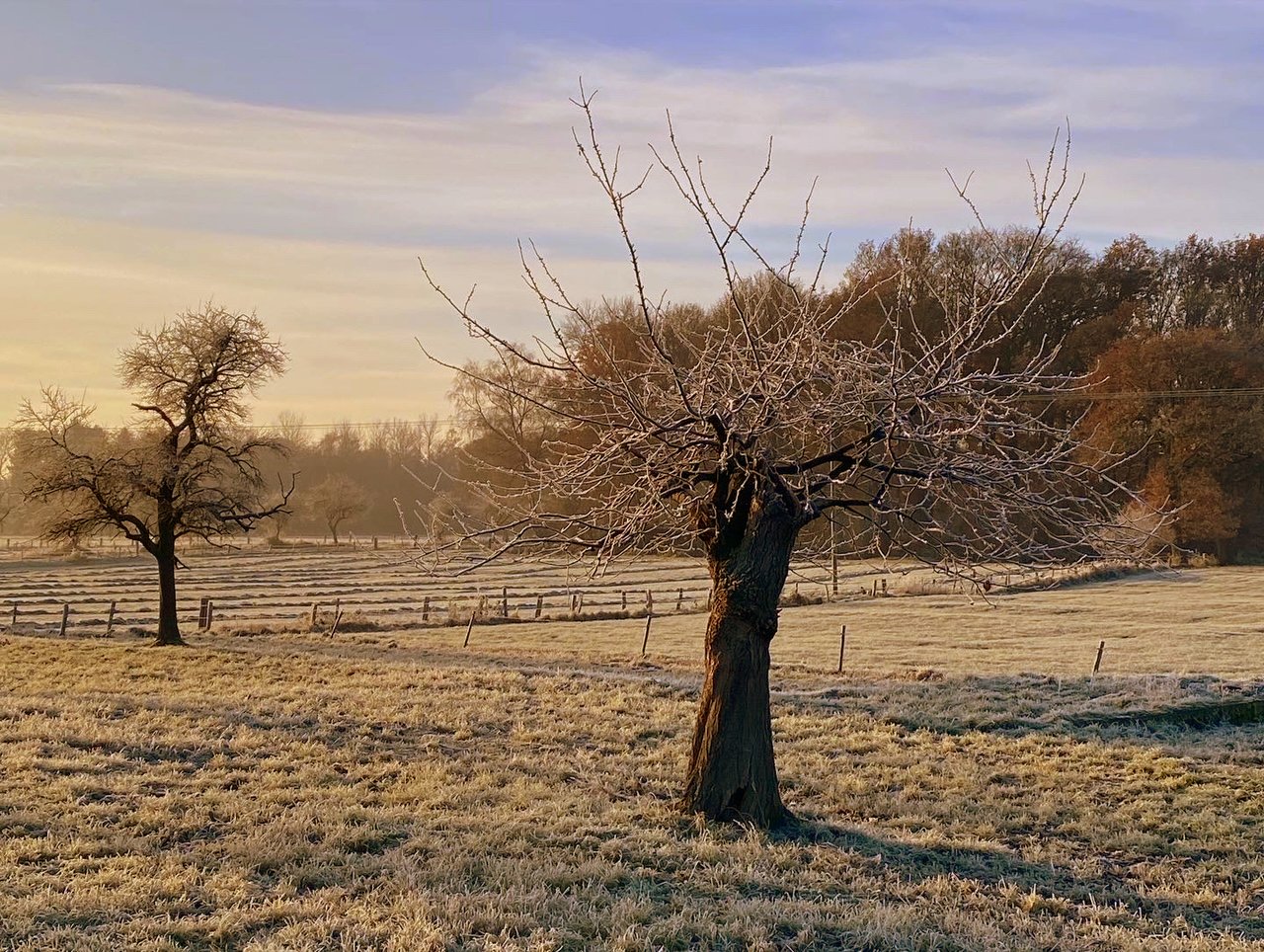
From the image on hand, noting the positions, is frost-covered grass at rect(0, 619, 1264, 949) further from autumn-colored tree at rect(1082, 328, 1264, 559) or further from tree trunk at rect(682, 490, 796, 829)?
autumn-colored tree at rect(1082, 328, 1264, 559)

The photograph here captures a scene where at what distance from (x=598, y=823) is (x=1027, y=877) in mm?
3309

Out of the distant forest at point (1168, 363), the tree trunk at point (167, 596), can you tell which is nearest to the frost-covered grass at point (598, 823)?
the tree trunk at point (167, 596)

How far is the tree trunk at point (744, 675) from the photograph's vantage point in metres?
8.74

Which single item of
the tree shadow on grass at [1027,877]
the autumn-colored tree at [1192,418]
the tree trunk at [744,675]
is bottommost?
the tree shadow on grass at [1027,877]

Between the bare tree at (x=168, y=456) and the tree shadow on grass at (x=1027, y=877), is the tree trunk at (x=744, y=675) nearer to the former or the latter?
the tree shadow on grass at (x=1027, y=877)

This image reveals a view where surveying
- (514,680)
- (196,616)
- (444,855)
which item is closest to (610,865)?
(444,855)

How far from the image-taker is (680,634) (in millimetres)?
30531

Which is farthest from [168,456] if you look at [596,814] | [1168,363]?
[1168,363]

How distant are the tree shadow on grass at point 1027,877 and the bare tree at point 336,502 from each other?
7167cm

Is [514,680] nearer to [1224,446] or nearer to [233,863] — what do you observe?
[233,863]

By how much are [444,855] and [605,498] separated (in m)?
3.12

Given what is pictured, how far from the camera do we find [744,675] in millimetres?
8781

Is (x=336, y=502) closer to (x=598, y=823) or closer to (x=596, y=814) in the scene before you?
(x=596, y=814)

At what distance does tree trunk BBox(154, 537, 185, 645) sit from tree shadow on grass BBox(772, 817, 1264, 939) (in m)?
22.5
